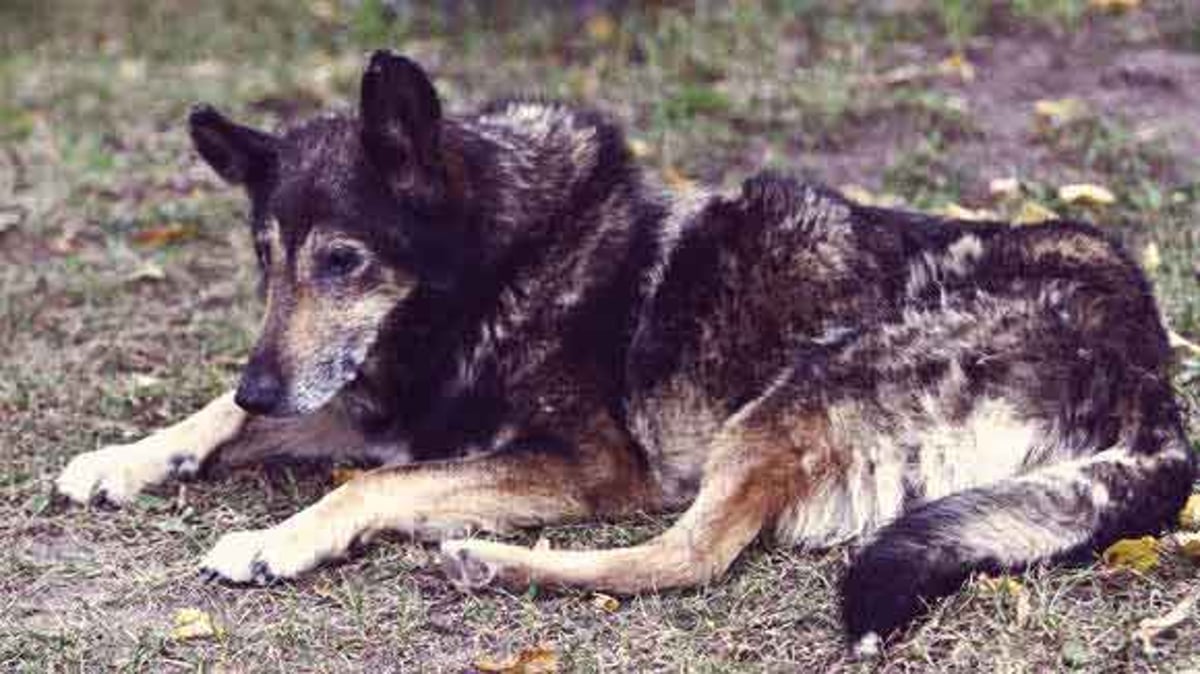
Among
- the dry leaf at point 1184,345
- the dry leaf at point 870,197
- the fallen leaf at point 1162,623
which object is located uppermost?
the dry leaf at point 870,197

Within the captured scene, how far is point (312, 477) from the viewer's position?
210 inches

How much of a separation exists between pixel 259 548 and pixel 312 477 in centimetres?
82

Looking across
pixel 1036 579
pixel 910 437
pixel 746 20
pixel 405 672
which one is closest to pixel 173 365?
pixel 405 672

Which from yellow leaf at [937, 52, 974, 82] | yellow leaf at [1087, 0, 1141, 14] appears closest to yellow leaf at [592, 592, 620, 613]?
yellow leaf at [937, 52, 974, 82]

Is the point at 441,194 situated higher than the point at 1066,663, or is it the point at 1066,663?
the point at 441,194

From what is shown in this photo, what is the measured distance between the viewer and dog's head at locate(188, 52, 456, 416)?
4.69 metres

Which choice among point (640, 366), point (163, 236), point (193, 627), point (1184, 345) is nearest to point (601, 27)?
point (163, 236)

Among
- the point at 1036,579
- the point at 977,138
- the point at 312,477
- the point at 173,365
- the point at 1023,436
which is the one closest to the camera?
the point at 1036,579

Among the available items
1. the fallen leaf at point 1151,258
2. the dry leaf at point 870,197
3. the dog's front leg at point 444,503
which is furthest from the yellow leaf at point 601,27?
the dog's front leg at point 444,503

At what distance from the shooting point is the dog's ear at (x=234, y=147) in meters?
5.02

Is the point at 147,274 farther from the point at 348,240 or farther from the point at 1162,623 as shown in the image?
the point at 1162,623

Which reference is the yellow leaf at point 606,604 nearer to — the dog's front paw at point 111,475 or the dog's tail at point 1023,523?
the dog's tail at point 1023,523

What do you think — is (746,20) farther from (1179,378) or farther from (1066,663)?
(1066,663)

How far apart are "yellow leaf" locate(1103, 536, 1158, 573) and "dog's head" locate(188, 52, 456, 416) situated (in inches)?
82.0
